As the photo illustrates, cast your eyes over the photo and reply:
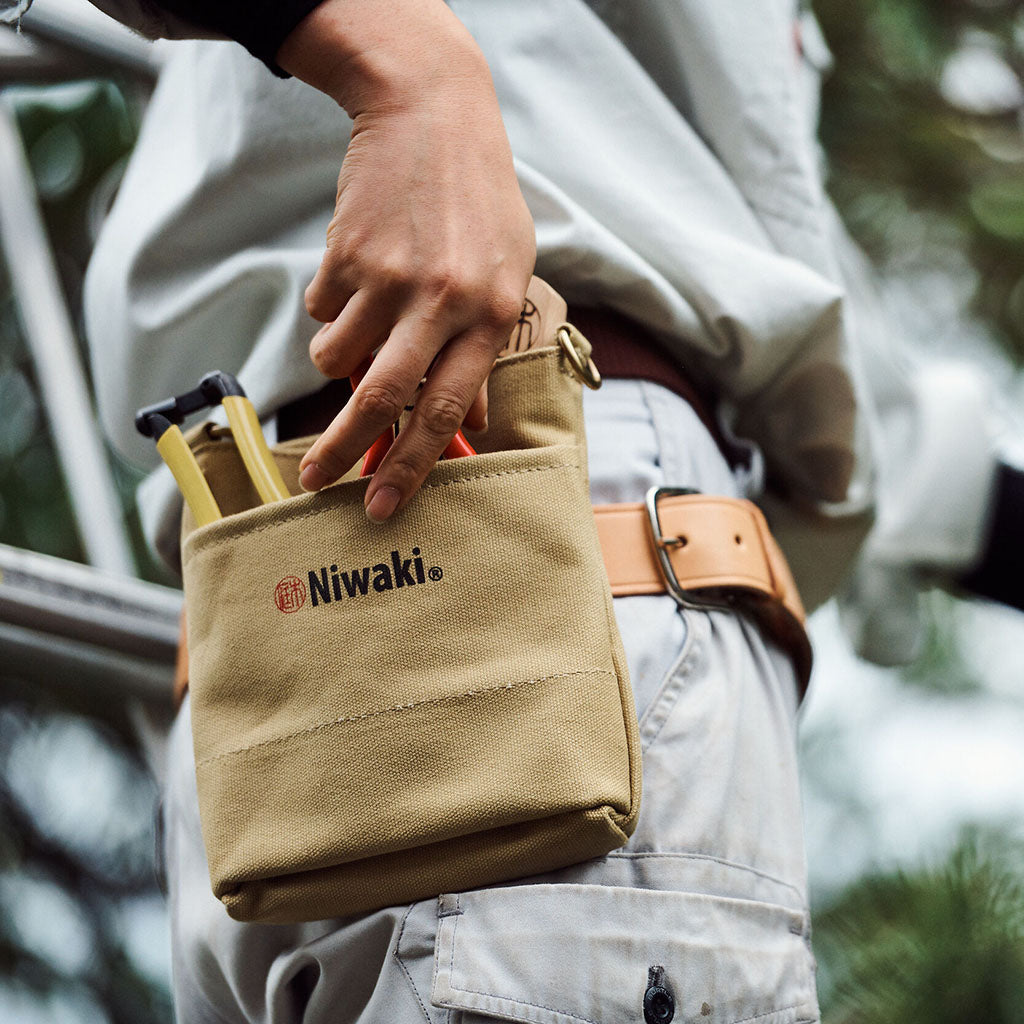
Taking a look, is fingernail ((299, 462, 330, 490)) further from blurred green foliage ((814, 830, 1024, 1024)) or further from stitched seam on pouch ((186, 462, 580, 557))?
blurred green foliage ((814, 830, 1024, 1024))

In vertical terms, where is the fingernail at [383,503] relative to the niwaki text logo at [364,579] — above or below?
above

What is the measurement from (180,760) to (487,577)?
1.09 feet

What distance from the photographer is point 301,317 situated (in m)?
0.71

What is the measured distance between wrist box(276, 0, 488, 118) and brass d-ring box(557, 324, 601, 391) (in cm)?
16

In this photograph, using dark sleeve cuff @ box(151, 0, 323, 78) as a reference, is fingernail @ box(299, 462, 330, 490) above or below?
below

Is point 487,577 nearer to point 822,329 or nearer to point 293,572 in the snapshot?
point 293,572

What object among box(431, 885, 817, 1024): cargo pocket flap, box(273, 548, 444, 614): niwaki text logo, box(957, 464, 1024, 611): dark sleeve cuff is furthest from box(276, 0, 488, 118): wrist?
box(957, 464, 1024, 611): dark sleeve cuff

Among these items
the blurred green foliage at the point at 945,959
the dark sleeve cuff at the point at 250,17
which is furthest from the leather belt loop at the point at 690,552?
the blurred green foliage at the point at 945,959

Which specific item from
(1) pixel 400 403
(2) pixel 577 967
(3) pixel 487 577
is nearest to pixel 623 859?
(2) pixel 577 967

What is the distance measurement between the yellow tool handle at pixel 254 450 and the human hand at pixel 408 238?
88mm

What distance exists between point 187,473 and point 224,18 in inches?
10.6

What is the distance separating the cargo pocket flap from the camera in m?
0.55

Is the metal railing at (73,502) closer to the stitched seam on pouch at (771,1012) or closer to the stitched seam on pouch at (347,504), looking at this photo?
the stitched seam on pouch at (347,504)

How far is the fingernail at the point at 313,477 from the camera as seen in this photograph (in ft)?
1.83
